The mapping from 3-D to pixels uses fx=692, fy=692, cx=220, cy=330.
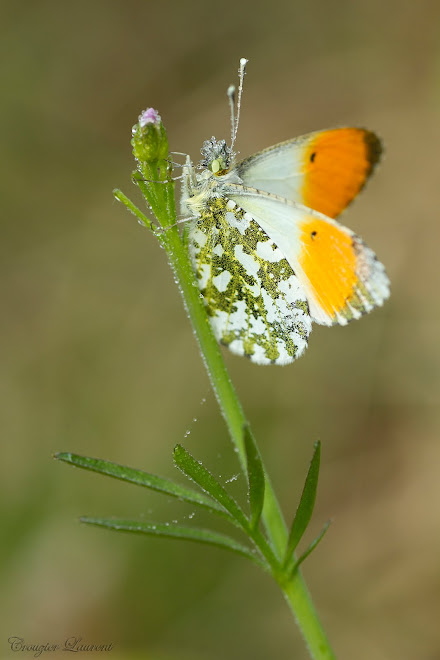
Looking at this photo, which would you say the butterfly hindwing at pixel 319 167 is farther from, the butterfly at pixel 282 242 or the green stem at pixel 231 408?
the green stem at pixel 231 408

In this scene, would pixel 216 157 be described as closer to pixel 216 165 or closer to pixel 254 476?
pixel 216 165

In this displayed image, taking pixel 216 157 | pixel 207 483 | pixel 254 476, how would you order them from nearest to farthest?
pixel 254 476
pixel 207 483
pixel 216 157

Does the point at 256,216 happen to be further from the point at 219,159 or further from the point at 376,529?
the point at 376,529

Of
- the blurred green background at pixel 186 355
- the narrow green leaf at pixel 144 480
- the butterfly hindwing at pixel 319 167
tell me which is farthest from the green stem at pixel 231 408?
the blurred green background at pixel 186 355

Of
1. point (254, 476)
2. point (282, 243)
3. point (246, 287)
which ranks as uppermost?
point (282, 243)

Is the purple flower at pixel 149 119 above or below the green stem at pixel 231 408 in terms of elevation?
above

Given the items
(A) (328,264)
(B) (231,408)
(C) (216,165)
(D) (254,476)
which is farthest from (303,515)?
(C) (216,165)

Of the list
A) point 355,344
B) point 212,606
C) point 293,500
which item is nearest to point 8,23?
point 355,344
